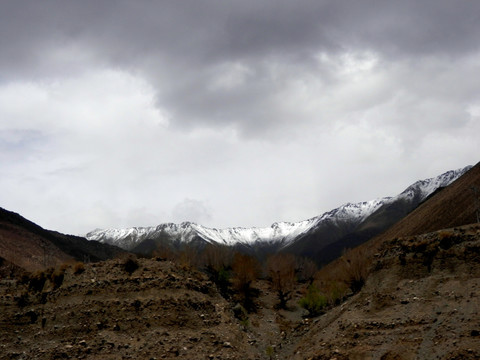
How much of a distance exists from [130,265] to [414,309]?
1671 centimetres

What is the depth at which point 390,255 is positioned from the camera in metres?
29.0

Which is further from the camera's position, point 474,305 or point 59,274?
point 59,274

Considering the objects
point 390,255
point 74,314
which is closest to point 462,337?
point 390,255

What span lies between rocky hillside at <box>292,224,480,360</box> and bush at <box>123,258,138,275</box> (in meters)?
11.0

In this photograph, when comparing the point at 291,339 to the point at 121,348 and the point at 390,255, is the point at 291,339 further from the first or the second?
the point at 121,348

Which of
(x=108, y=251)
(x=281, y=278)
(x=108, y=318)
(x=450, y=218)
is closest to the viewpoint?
(x=108, y=318)

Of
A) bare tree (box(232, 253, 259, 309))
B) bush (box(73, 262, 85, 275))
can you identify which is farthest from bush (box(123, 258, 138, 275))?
bare tree (box(232, 253, 259, 309))

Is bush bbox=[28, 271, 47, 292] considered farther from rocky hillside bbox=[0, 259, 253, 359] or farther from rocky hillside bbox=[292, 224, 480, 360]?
rocky hillside bbox=[292, 224, 480, 360]

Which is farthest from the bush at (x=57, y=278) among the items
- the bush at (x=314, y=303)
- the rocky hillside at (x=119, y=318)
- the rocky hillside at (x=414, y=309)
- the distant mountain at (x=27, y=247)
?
the distant mountain at (x=27, y=247)

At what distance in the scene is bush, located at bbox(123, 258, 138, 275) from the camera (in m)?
28.6

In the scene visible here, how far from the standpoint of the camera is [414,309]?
78.4 feet

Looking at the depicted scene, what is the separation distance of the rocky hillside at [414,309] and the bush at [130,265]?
435 inches

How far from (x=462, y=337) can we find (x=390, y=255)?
872cm

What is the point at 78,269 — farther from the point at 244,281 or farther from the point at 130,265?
the point at 244,281
